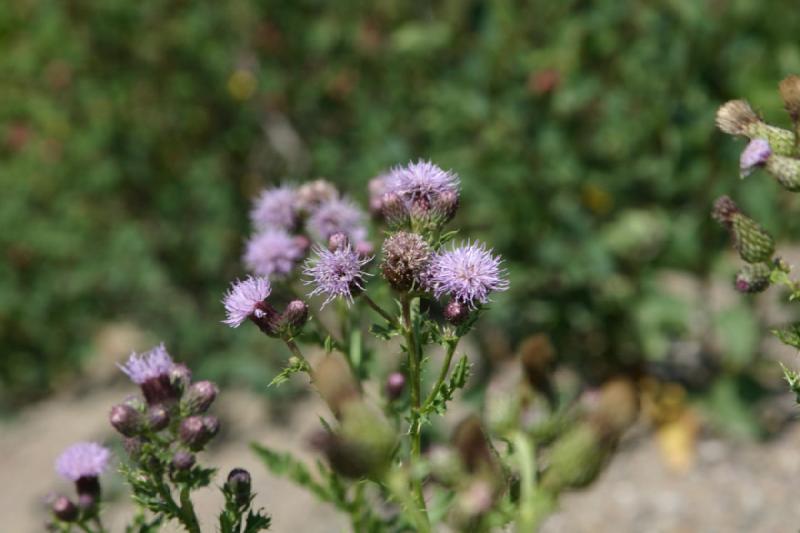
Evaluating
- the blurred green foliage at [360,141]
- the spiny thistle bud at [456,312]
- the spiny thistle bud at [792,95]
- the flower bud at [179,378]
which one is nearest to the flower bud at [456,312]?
the spiny thistle bud at [456,312]

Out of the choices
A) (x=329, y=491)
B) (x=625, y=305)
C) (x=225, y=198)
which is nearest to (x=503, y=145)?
(x=625, y=305)

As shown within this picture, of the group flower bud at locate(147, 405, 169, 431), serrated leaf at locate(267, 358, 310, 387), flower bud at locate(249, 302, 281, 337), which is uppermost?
flower bud at locate(249, 302, 281, 337)

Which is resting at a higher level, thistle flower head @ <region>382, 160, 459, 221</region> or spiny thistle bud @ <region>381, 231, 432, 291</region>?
thistle flower head @ <region>382, 160, 459, 221</region>

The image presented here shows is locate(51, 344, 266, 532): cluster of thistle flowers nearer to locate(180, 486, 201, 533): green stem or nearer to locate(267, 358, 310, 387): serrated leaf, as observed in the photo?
locate(180, 486, 201, 533): green stem

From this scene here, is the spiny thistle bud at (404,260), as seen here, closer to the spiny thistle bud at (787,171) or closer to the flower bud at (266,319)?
the flower bud at (266,319)

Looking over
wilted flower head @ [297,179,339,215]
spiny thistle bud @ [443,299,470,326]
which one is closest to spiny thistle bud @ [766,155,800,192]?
spiny thistle bud @ [443,299,470,326]

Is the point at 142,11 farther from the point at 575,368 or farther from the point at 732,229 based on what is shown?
the point at 732,229

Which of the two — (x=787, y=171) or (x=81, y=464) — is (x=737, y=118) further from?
(x=81, y=464)
